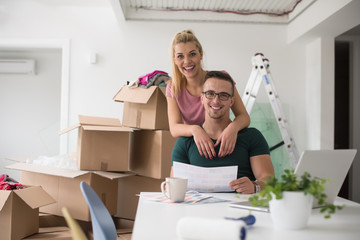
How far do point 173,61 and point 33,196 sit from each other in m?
1.15

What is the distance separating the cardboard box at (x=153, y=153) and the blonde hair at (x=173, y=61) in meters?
0.51

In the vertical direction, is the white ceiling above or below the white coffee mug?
above

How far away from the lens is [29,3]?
417 centimetres

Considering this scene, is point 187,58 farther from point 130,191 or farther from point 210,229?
point 210,229

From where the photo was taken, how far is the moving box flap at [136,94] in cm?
267

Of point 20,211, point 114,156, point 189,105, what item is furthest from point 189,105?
point 20,211

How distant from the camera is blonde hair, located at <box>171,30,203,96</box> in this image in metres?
2.23

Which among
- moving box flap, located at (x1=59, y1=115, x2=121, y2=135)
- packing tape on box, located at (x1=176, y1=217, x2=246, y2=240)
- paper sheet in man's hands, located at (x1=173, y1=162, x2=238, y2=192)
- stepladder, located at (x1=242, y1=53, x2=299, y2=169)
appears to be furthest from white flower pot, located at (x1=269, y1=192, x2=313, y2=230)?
stepladder, located at (x1=242, y1=53, x2=299, y2=169)

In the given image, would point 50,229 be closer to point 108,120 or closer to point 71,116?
point 108,120

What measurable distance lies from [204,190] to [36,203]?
4.09ft

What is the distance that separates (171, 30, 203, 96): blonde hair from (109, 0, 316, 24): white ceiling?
1822 millimetres

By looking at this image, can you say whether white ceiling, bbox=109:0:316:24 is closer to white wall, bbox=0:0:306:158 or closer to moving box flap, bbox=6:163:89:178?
white wall, bbox=0:0:306:158

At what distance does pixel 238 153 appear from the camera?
1789 mm

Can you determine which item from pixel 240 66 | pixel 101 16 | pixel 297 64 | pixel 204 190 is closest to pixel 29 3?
pixel 101 16
